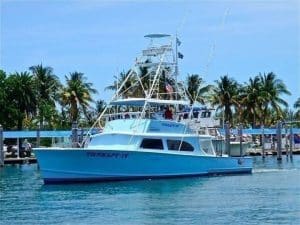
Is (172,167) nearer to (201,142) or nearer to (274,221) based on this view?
(201,142)

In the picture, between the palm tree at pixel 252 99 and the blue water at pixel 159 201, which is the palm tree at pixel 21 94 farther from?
the blue water at pixel 159 201

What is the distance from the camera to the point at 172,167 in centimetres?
4347

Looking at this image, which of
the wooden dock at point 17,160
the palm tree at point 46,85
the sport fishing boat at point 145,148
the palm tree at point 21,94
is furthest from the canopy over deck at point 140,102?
the palm tree at point 46,85

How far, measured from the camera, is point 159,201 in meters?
31.8

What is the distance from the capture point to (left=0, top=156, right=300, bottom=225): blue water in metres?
26.0

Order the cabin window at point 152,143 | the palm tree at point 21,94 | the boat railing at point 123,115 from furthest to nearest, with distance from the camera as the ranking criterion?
the palm tree at point 21,94 → the boat railing at point 123,115 → the cabin window at point 152,143

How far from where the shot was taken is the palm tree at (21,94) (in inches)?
3083

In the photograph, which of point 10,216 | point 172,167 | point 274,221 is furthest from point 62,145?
point 274,221

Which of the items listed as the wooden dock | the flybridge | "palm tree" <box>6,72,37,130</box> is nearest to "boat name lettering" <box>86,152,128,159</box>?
the flybridge

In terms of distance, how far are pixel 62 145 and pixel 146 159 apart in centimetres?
534

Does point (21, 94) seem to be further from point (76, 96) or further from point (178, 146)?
point (178, 146)

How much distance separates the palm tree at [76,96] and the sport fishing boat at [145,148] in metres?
39.4

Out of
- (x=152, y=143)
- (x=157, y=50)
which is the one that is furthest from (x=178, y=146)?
(x=157, y=50)

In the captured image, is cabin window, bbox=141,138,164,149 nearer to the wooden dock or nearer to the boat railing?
the boat railing
